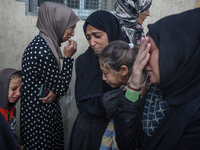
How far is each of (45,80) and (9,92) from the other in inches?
20.1

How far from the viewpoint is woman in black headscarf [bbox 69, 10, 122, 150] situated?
6.16ft

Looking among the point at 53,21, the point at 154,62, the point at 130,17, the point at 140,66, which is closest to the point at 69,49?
the point at 53,21

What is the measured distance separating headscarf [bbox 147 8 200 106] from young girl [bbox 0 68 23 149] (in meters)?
1.76

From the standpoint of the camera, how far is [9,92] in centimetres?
216

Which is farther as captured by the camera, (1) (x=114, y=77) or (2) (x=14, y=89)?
(2) (x=14, y=89)

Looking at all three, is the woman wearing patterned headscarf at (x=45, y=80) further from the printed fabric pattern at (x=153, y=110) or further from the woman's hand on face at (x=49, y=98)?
the printed fabric pattern at (x=153, y=110)

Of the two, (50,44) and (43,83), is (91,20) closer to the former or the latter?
(50,44)

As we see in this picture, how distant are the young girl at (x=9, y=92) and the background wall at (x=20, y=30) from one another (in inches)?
35.2

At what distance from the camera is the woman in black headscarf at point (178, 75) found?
94cm

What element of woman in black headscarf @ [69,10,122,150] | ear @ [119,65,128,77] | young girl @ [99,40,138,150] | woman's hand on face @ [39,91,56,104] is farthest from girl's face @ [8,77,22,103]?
ear @ [119,65,128,77]

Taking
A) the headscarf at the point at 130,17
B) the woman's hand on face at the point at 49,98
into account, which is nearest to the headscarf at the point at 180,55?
the woman's hand on face at the point at 49,98

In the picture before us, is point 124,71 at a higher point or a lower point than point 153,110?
higher

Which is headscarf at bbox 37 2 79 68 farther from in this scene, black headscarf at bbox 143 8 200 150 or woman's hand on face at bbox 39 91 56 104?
black headscarf at bbox 143 8 200 150

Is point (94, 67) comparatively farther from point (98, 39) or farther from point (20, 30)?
point (20, 30)
